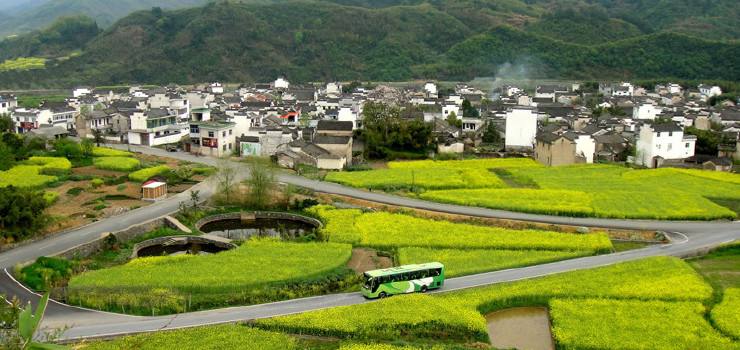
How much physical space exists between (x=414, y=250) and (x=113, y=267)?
470 inches

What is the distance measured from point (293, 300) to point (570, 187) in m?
23.0

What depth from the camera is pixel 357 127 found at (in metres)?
56.0

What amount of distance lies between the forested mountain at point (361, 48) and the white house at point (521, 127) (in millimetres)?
51046

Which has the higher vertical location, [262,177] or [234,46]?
[234,46]

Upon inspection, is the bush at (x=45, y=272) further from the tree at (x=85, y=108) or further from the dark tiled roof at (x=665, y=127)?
the dark tiled roof at (x=665, y=127)

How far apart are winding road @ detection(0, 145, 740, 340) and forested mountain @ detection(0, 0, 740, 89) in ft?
219

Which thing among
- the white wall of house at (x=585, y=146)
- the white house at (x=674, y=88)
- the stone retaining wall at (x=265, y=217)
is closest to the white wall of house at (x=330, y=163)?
the stone retaining wall at (x=265, y=217)

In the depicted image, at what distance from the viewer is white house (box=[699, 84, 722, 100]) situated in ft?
268

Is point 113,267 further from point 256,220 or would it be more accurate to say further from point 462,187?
point 462,187

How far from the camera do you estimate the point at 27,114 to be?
54344 mm

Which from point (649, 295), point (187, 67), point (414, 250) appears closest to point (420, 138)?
point (414, 250)

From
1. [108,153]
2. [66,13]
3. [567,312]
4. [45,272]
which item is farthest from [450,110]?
[66,13]

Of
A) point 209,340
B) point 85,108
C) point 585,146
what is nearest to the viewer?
point 209,340

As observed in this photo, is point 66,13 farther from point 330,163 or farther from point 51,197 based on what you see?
point 51,197
